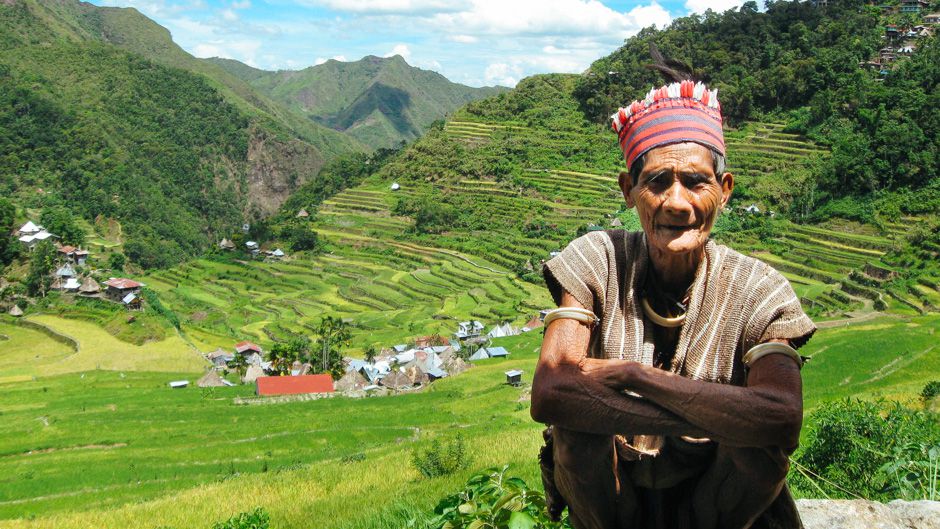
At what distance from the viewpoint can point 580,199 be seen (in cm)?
5806

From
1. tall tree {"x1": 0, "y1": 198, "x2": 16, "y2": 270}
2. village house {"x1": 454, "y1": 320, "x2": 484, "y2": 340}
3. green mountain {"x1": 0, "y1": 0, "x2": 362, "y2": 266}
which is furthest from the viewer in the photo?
green mountain {"x1": 0, "y1": 0, "x2": 362, "y2": 266}

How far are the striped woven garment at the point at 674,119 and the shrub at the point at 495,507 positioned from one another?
131 cm

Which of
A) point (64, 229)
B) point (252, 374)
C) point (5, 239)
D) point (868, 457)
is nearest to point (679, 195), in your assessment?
point (868, 457)

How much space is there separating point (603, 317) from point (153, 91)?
14403 cm

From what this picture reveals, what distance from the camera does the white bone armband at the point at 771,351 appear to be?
6.14 feet

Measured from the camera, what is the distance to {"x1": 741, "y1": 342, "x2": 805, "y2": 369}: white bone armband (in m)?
1.87

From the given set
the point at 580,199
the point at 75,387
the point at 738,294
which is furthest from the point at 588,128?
the point at 738,294

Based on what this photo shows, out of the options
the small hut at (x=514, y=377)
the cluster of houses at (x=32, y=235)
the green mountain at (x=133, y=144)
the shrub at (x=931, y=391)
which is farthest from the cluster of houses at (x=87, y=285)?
the shrub at (x=931, y=391)

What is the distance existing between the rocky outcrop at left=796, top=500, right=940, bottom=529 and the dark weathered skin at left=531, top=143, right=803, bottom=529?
1.14 meters

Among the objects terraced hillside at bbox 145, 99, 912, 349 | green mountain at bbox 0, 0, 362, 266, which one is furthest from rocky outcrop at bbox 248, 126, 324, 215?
terraced hillside at bbox 145, 99, 912, 349

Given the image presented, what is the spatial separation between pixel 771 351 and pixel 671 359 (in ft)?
1.09

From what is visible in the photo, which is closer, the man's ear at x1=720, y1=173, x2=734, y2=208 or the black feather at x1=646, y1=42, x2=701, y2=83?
the man's ear at x1=720, y1=173, x2=734, y2=208

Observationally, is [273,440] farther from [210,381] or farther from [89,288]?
[89,288]

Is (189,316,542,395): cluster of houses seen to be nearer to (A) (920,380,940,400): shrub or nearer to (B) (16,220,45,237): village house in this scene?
(A) (920,380,940,400): shrub
